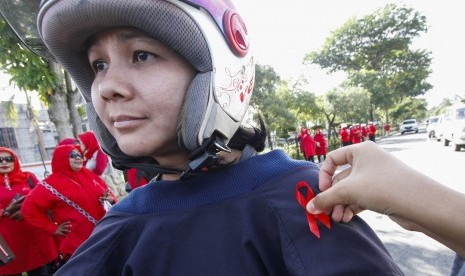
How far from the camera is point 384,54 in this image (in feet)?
117

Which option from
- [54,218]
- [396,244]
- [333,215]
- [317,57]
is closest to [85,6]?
[333,215]

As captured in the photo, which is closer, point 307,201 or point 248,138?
point 307,201

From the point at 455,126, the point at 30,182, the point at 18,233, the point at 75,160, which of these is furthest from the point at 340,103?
the point at 18,233

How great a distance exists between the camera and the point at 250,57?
1245 mm

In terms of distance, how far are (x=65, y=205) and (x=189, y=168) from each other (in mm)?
2642

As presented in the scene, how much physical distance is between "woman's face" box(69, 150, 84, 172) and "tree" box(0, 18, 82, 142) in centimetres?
117

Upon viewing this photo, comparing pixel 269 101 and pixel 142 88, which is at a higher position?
pixel 269 101

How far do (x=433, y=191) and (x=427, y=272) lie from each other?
3199mm

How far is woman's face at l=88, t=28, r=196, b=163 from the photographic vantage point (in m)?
0.93

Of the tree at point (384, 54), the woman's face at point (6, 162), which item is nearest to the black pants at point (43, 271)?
the woman's face at point (6, 162)

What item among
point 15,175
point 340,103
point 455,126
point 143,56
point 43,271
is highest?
point 340,103

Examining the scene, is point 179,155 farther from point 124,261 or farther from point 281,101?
point 281,101

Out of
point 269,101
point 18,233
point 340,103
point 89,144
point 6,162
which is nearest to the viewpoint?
point 18,233

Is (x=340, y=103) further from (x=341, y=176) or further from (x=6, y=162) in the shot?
(x=341, y=176)
